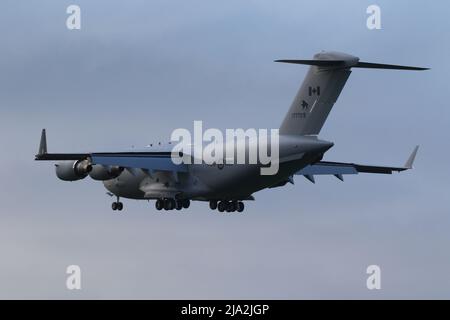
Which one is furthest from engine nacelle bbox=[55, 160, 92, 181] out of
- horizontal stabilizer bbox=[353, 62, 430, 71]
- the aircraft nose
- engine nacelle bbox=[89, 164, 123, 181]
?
horizontal stabilizer bbox=[353, 62, 430, 71]

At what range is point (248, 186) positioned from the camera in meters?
76.6

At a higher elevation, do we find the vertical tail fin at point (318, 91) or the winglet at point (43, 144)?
the vertical tail fin at point (318, 91)

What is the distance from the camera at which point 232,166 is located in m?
75.9

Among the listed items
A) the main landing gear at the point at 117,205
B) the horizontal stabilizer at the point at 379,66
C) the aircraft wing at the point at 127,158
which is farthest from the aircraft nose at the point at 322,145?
the main landing gear at the point at 117,205

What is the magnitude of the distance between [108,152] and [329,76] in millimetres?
11474

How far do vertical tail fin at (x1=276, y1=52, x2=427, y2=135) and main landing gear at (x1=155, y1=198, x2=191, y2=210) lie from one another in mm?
8325

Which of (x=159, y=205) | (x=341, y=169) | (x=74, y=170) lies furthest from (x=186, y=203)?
(x=341, y=169)

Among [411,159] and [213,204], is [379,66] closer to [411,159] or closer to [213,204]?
[411,159]

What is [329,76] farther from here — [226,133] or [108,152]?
[108,152]

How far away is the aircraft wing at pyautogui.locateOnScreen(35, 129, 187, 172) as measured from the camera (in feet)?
246

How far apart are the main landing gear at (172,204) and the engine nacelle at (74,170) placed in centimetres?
389

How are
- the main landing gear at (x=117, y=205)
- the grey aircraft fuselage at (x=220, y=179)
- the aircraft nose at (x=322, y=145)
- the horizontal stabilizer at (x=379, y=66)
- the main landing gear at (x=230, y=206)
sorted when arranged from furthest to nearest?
1. the main landing gear at (x=117, y=205)
2. the main landing gear at (x=230, y=206)
3. the grey aircraft fuselage at (x=220, y=179)
4. the aircraft nose at (x=322, y=145)
5. the horizontal stabilizer at (x=379, y=66)

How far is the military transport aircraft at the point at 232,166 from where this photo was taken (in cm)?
7219

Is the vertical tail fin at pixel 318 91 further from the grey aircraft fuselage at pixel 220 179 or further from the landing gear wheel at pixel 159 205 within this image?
the landing gear wheel at pixel 159 205
